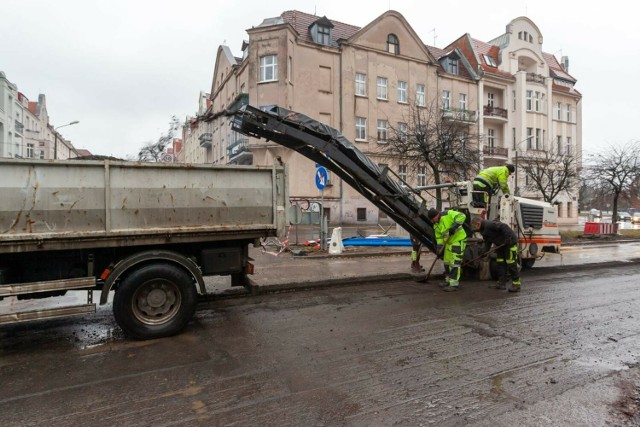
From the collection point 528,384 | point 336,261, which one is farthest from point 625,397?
point 336,261

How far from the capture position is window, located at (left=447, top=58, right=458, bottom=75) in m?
36.7

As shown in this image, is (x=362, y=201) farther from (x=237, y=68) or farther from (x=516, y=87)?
(x=516, y=87)

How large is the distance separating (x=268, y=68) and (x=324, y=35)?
5366mm

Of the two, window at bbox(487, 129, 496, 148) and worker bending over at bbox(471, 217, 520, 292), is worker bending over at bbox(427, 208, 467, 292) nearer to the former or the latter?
worker bending over at bbox(471, 217, 520, 292)

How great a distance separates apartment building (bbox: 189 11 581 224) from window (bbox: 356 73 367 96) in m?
0.07

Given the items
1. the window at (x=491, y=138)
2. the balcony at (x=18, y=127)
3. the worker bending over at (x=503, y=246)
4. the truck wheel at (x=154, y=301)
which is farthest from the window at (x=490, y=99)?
the balcony at (x=18, y=127)

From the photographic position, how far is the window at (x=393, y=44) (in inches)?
1278

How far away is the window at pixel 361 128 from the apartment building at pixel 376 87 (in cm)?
7

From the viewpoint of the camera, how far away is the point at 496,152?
Answer: 128 feet

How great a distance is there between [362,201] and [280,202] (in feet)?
80.5

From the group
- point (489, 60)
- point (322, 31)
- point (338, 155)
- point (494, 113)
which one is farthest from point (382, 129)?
point (338, 155)

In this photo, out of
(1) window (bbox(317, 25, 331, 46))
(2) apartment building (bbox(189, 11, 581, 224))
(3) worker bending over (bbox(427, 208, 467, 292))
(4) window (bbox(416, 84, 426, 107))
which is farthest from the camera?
(4) window (bbox(416, 84, 426, 107))

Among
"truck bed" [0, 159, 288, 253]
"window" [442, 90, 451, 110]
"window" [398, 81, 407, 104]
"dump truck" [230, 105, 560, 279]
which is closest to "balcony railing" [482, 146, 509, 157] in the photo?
"window" [442, 90, 451, 110]

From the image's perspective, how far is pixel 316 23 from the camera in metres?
29.7
